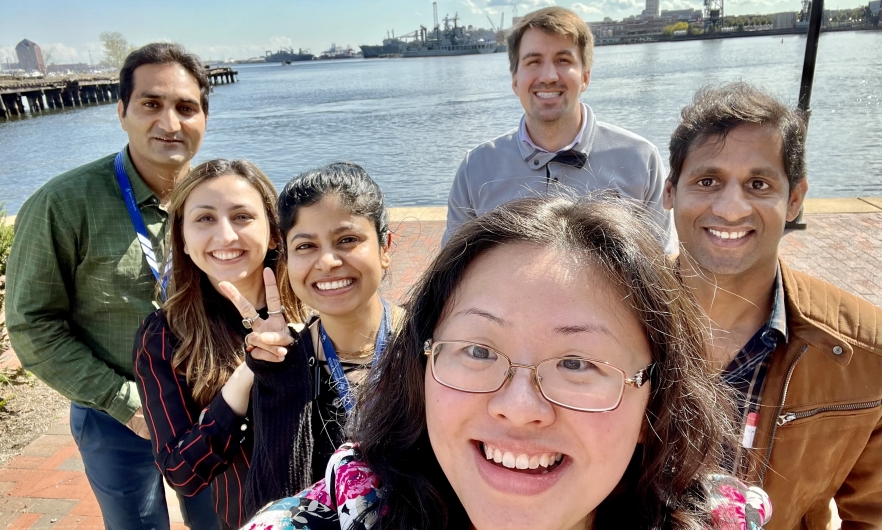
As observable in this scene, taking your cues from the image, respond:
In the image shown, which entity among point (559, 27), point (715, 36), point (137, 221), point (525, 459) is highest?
point (715, 36)

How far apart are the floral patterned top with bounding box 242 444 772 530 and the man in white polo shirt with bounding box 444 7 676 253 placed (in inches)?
75.6

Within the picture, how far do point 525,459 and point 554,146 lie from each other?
2486 millimetres

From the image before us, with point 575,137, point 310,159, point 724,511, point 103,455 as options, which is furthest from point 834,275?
point 310,159

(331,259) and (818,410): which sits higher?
(331,259)

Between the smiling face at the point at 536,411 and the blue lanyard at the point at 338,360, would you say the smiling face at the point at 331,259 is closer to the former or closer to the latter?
the blue lanyard at the point at 338,360

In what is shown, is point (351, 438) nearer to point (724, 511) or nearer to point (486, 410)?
point (486, 410)

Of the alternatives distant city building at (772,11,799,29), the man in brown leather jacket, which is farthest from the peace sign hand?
distant city building at (772,11,799,29)

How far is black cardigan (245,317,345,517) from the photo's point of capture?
5.43ft

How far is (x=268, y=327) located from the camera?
1.90 m

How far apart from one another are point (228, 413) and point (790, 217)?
205cm

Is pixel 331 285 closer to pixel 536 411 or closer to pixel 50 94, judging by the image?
pixel 536 411

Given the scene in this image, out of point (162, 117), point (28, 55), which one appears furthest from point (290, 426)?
point (28, 55)

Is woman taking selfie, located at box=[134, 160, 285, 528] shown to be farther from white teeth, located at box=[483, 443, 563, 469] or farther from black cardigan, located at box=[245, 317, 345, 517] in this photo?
white teeth, located at box=[483, 443, 563, 469]

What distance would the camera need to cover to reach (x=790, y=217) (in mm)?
2029
